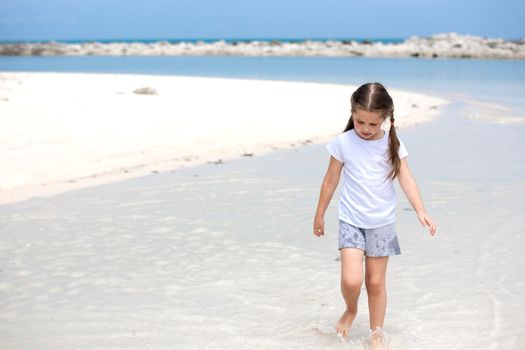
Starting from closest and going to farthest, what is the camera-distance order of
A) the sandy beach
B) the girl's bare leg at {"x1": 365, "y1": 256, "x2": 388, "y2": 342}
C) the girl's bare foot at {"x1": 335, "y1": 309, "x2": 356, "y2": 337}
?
the girl's bare leg at {"x1": 365, "y1": 256, "x2": 388, "y2": 342}, the girl's bare foot at {"x1": 335, "y1": 309, "x2": 356, "y2": 337}, the sandy beach

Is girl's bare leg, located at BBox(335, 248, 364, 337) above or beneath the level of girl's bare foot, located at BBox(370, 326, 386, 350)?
above

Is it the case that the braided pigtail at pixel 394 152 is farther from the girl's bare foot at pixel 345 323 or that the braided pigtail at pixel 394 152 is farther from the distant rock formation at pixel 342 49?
the distant rock formation at pixel 342 49

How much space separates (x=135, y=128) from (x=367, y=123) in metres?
7.94

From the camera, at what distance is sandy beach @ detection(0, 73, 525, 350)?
12.8 feet

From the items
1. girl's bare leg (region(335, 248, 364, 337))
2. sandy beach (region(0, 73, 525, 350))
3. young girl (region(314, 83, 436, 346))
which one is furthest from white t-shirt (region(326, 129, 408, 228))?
sandy beach (region(0, 73, 525, 350))

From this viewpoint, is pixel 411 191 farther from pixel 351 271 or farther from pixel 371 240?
pixel 351 271

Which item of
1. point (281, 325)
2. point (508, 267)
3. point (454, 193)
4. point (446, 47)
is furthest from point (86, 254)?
point (446, 47)

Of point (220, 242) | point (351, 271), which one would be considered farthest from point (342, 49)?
point (351, 271)

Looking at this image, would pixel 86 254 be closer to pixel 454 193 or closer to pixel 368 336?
pixel 368 336

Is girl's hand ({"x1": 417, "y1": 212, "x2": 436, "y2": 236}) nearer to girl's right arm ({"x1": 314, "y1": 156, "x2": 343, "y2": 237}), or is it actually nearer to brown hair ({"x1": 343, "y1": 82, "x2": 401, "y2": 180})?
brown hair ({"x1": 343, "y1": 82, "x2": 401, "y2": 180})

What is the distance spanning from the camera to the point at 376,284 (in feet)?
11.5

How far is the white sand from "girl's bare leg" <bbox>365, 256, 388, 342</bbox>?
462 cm

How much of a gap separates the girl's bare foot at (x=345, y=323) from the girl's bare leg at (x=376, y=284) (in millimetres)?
165

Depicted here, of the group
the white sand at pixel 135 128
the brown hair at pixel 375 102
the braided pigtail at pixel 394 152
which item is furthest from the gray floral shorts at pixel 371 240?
the white sand at pixel 135 128
